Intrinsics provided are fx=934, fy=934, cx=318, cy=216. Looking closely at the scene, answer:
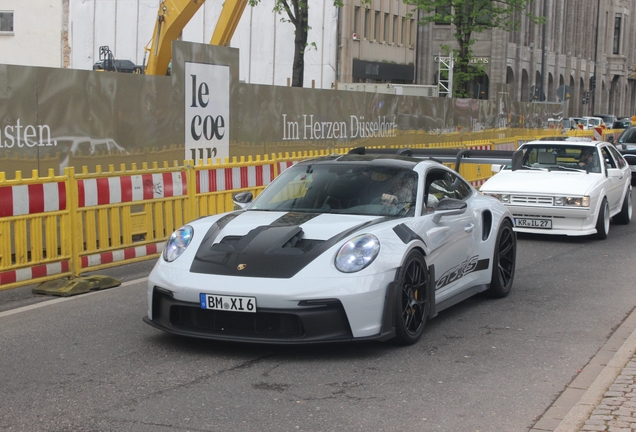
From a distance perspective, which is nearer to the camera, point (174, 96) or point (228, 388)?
point (228, 388)

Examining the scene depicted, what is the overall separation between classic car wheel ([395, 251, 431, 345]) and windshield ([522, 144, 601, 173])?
8083 mm

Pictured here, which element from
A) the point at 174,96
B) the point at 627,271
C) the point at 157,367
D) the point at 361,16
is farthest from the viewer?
the point at 361,16

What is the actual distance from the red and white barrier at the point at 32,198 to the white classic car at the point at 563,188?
258 inches

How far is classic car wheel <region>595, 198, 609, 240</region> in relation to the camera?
1388 centimetres

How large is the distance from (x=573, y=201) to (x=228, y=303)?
27.3 ft

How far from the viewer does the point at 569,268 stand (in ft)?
36.7

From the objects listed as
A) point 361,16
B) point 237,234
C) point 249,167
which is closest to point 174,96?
point 249,167

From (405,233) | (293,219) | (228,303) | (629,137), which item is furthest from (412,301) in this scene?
(629,137)

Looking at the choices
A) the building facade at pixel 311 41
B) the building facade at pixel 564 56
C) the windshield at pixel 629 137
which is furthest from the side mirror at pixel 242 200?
the building facade at pixel 311 41

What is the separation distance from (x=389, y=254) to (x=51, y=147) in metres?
7.53

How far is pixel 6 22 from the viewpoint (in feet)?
183

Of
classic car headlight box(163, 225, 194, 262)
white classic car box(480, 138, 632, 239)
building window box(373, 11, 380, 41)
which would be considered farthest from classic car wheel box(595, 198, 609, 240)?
building window box(373, 11, 380, 41)

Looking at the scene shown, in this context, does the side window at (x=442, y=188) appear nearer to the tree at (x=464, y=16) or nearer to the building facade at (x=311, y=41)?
the tree at (x=464, y=16)

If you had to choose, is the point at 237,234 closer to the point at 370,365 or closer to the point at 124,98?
the point at 370,365
